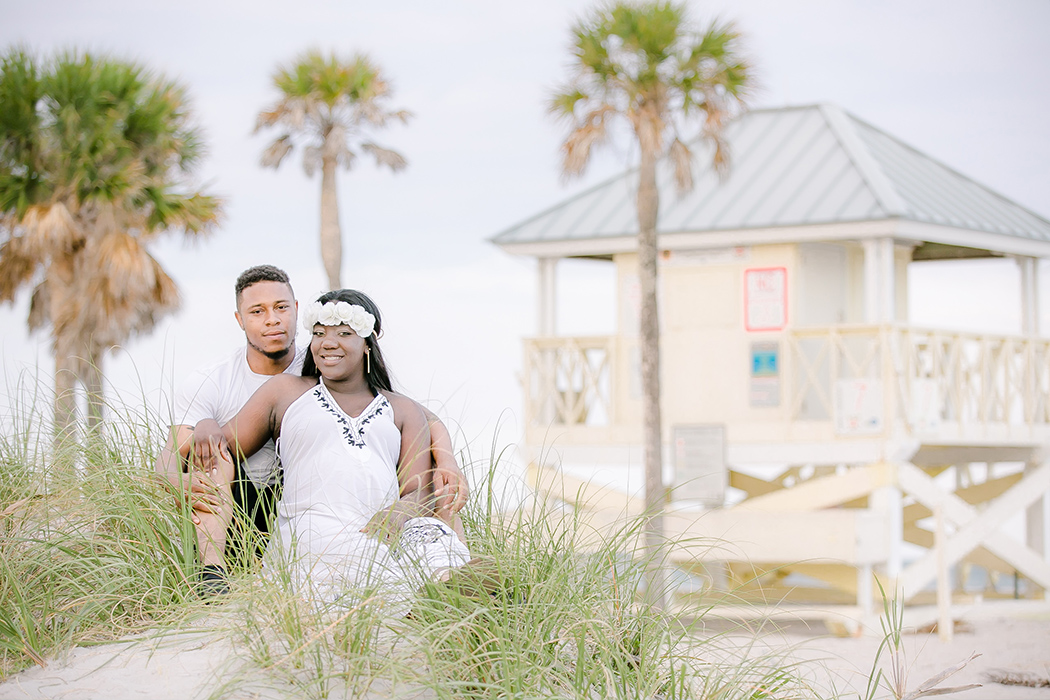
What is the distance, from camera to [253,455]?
5.10 metres

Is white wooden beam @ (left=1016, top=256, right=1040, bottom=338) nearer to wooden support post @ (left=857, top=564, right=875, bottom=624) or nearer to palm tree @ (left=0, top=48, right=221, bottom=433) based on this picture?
wooden support post @ (left=857, top=564, right=875, bottom=624)

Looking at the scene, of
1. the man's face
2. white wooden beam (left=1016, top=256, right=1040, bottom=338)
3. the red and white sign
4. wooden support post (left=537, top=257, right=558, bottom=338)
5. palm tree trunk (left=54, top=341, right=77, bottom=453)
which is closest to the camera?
the man's face

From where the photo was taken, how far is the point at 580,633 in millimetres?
4223

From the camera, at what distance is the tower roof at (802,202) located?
54.0 feet

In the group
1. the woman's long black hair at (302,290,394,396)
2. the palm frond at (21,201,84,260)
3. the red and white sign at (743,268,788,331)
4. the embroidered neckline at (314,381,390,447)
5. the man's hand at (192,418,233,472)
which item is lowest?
the man's hand at (192,418,233,472)

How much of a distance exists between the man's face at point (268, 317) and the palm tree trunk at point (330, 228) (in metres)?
14.4

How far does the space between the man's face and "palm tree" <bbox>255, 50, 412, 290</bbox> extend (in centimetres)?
1616

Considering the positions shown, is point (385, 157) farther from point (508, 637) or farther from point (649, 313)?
point (508, 637)

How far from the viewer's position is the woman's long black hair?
503 cm

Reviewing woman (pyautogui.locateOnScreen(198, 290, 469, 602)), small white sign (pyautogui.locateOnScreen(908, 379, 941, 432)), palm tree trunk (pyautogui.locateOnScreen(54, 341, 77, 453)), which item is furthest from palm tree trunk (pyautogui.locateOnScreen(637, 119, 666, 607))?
woman (pyautogui.locateOnScreen(198, 290, 469, 602))

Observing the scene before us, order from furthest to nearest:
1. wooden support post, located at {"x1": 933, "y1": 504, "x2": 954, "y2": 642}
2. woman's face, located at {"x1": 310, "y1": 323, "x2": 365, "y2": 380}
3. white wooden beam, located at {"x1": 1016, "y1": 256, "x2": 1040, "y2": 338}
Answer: white wooden beam, located at {"x1": 1016, "y1": 256, "x2": 1040, "y2": 338}
wooden support post, located at {"x1": 933, "y1": 504, "x2": 954, "y2": 642}
woman's face, located at {"x1": 310, "y1": 323, "x2": 365, "y2": 380}

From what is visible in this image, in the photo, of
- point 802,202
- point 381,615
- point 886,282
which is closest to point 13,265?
point 802,202

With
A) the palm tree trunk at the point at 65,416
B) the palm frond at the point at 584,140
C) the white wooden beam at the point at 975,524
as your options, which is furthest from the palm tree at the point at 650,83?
the palm tree trunk at the point at 65,416

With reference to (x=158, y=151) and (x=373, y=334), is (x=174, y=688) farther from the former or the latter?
(x=158, y=151)
